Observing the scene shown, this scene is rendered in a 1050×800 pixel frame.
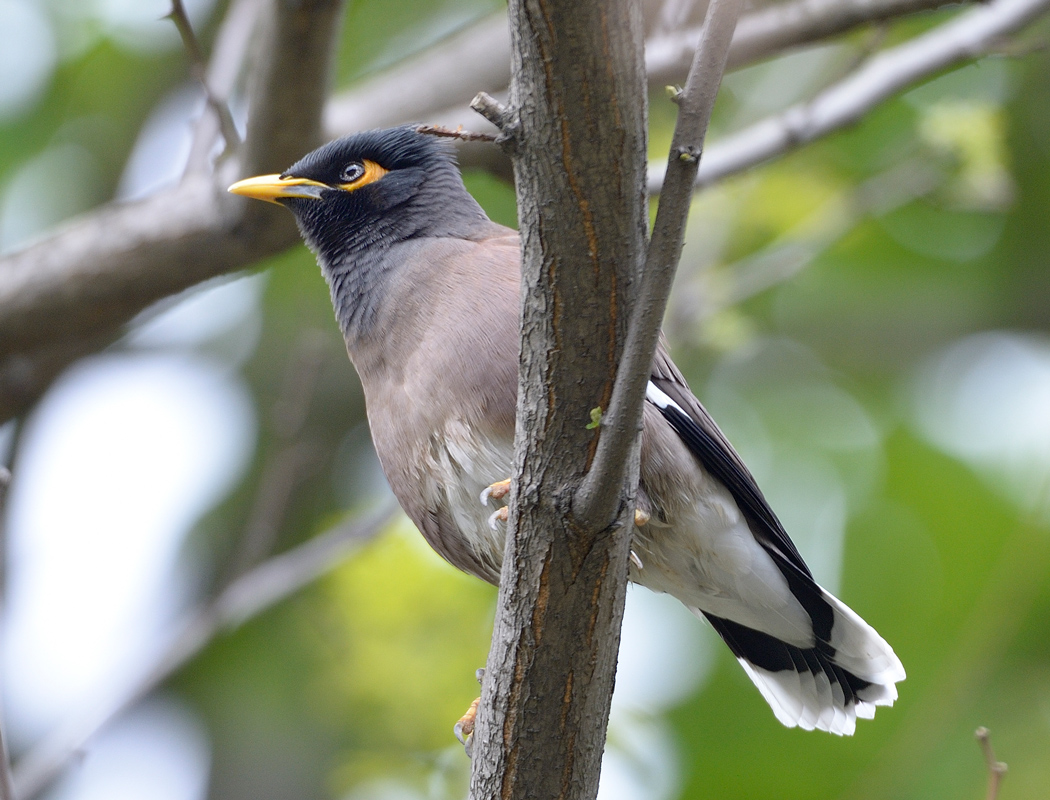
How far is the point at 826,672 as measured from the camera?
3.59 meters

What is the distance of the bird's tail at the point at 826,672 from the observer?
11.2ft

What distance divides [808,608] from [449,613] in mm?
2281

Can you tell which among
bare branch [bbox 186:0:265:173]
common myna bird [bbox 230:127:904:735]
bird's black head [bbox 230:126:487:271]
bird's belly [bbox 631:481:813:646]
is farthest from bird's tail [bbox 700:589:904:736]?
bare branch [bbox 186:0:265:173]

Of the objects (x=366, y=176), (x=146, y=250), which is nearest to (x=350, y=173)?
(x=366, y=176)

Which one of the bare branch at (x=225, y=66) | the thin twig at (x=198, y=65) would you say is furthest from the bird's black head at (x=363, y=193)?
the bare branch at (x=225, y=66)

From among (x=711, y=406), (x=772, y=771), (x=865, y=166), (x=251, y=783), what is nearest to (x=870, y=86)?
(x=865, y=166)

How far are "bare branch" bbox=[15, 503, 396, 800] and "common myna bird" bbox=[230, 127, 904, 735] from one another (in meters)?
1.59

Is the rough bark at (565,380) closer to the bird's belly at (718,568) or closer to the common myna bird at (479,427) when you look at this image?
the common myna bird at (479,427)

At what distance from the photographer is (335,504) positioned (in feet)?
23.6

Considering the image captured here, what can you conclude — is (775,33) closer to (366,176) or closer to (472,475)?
(366,176)

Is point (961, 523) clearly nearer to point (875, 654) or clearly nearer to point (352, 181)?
point (875, 654)

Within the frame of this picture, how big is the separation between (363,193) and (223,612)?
2.08 metres

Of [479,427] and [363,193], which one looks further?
[363,193]

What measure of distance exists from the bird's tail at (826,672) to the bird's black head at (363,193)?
169cm
